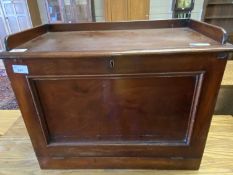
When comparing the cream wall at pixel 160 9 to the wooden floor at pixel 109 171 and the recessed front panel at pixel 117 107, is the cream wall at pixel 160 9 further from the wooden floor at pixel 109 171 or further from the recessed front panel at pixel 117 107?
the recessed front panel at pixel 117 107

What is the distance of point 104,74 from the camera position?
731 millimetres

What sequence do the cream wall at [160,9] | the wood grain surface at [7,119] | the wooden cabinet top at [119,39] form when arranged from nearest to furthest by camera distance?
the wooden cabinet top at [119,39] < the wood grain surface at [7,119] < the cream wall at [160,9]

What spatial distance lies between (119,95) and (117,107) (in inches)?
2.4

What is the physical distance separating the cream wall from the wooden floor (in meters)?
2.26

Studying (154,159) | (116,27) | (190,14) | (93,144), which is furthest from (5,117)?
(190,14)

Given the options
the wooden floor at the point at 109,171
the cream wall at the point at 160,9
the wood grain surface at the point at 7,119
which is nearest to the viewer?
the wooden floor at the point at 109,171

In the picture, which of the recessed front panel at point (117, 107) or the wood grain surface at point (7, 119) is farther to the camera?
the wood grain surface at point (7, 119)

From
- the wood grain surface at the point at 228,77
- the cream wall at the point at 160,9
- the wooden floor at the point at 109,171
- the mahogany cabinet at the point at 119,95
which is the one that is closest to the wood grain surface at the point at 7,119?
the wooden floor at the point at 109,171

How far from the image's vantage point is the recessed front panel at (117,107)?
0.75 metres

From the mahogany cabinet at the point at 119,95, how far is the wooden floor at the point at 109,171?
35 mm

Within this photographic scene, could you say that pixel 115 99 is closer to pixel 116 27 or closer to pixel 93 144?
pixel 93 144

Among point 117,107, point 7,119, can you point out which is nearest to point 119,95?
point 117,107

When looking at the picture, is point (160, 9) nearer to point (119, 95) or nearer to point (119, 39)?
point (119, 39)

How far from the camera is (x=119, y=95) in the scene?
0.78 meters
